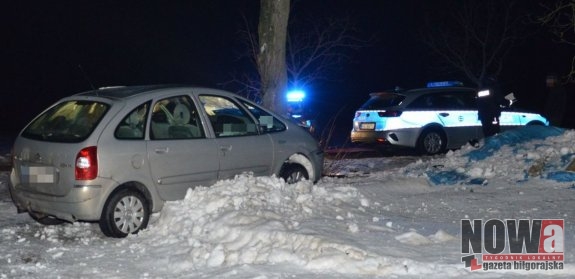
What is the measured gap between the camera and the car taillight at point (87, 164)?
6.11 m

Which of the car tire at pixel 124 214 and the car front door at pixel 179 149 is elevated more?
the car front door at pixel 179 149

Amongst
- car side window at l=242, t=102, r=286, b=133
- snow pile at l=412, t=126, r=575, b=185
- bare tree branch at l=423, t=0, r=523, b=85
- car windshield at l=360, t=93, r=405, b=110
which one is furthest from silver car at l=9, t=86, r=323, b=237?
bare tree branch at l=423, t=0, r=523, b=85

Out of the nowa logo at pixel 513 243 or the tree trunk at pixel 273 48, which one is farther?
the tree trunk at pixel 273 48

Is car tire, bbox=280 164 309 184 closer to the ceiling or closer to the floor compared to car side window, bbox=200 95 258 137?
closer to the floor

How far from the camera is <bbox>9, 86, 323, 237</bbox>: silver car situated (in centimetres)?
621

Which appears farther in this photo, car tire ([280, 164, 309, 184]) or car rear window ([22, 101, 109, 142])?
car tire ([280, 164, 309, 184])

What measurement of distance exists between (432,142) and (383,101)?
4.80 ft

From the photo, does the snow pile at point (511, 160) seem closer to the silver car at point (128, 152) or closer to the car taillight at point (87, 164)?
the silver car at point (128, 152)

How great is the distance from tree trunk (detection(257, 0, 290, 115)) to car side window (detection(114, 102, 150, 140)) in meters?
4.06

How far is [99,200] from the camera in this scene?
245 inches

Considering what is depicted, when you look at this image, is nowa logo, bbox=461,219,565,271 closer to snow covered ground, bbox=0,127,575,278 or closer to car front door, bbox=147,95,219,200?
snow covered ground, bbox=0,127,575,278

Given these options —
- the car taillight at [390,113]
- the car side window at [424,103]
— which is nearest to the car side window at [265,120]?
the car taillight at [390,113]

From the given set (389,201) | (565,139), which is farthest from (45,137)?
(565,139)

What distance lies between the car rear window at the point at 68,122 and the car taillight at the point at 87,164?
0.52ft
